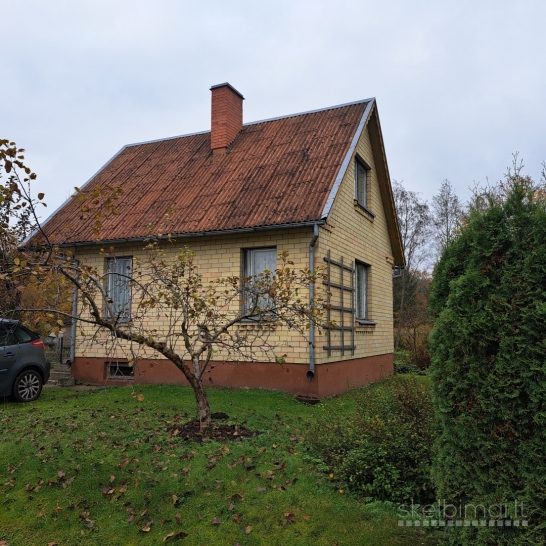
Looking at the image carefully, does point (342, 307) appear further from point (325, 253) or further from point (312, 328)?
point (312, 328)

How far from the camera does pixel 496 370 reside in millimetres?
3115

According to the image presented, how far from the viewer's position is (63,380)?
12.0m

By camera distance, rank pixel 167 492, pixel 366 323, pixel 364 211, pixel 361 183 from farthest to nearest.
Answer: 1. pixel 361 183
2. pixel 364 211
3. pixel 366 323
4. pixel 167 492

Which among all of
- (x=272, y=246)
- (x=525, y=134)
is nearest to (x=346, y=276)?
(x=272, y=246)

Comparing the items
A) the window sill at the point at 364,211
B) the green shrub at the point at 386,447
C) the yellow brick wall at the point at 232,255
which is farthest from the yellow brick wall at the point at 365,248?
the green shrub at the point at 386,447

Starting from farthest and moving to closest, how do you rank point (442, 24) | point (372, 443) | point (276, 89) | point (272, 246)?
point (276, 89) → point (272, 246) → point (442, 24) → point (372, 443)

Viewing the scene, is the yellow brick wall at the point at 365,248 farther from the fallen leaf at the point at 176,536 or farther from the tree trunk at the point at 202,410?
the fallen leaf at the point at 176,536

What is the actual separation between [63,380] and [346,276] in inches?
290

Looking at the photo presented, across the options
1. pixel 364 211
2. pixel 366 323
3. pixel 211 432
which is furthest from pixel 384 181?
pixel 211 432

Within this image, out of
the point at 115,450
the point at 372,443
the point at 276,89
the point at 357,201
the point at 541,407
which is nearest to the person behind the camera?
the point at 541,407

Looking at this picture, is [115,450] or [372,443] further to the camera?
[115,450]

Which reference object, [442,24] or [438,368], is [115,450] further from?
[442,24]

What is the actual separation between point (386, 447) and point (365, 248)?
8.54 metres

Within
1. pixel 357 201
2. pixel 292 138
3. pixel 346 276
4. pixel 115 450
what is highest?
pixel 292 138
